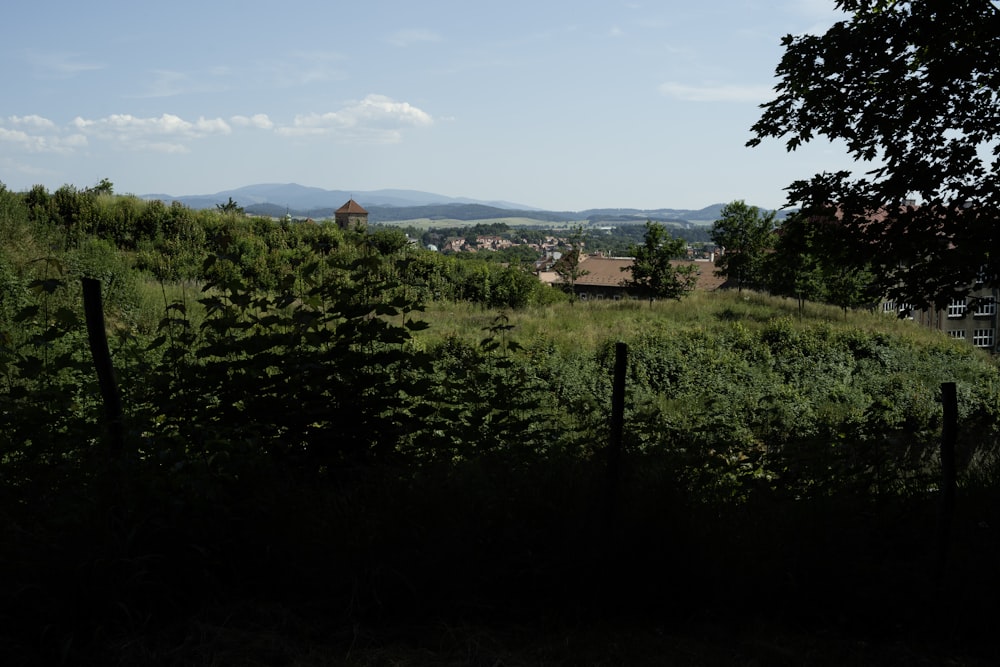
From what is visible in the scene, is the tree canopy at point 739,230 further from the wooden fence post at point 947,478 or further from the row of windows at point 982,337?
the wooden fence post at point 947,478

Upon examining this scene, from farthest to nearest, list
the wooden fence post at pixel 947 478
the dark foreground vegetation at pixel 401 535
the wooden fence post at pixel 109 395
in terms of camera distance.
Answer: the wooden fence post at pixel 947 478, the wooden fence post at pixel 109 395, the dark foreground vegetation at pixel 401 535

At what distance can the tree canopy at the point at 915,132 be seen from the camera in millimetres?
7816

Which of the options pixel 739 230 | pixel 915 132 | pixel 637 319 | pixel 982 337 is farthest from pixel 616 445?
pixel 982 337

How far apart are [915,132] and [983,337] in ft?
199

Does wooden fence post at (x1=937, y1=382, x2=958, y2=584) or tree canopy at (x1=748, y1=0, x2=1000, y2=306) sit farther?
tree canopy at (x1=748, y1=0, x2=1000, y2=306)

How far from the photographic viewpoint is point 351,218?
29.2 m

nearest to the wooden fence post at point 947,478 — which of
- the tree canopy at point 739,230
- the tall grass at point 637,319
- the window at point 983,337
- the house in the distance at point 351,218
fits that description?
the house in the distance at point 351,218

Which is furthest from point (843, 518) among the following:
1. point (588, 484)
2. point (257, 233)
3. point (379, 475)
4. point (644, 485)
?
point (257, 233)

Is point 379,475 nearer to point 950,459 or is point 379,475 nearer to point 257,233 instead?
point 950,459

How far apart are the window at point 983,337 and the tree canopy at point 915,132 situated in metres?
59.5

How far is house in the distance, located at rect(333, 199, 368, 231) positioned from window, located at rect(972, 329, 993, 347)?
49.5m

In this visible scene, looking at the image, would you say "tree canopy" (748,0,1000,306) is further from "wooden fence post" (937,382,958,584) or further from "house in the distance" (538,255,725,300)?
"house in the distance" (538,255,725,300)

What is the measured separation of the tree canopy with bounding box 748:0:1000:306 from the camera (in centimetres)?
782

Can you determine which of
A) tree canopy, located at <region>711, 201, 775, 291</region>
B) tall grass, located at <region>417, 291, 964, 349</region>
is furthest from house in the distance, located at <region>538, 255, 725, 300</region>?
tall grass, located at <region>417, 291, 964, 349</region>
